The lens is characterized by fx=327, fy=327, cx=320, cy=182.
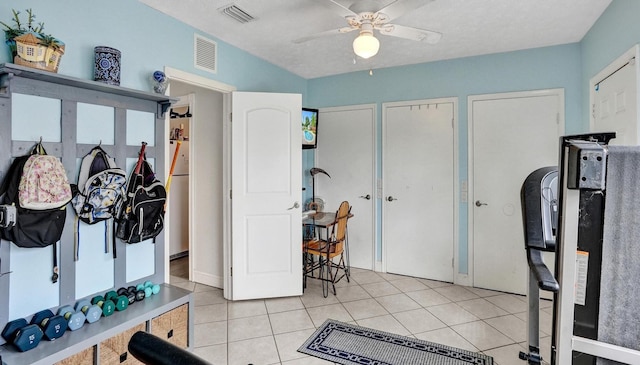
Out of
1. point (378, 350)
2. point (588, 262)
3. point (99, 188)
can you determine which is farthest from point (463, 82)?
point (99, 188)

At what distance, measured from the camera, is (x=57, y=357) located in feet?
5.25

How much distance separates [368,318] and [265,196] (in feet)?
4.95

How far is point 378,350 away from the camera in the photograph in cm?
237

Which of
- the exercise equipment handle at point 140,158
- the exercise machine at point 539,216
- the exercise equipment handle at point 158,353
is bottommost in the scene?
the exercise equipment handle at point 158,353

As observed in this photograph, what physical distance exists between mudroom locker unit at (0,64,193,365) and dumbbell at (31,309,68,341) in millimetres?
40

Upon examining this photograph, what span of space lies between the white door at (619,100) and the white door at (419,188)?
129cm

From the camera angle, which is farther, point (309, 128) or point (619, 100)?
point (309, 128)

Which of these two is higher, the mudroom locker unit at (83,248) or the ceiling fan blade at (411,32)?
the ceiling fan blade at (411,32)

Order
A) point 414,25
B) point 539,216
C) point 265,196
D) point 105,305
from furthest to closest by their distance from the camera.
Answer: point 265,196
point 414,25
point 105,305
point 539,216

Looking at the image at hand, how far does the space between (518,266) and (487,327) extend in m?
1.04

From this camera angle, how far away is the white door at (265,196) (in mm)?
3244

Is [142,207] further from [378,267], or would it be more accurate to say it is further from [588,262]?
[378,267]

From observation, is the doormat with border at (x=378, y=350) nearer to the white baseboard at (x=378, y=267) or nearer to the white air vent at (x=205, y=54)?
the white baseboard at (x=378, y=267)

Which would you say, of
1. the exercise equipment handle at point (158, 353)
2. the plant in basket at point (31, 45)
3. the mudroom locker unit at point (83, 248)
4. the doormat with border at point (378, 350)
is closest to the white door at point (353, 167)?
the doormat with border at point (378, 350)
